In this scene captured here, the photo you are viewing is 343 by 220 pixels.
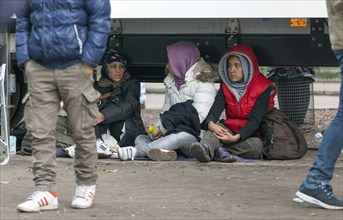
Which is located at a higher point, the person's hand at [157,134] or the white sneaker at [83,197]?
the white sneaker at [83,197]

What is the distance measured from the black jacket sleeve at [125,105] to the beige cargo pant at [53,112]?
273 cm

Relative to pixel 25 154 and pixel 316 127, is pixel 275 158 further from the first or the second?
pixel 316 127

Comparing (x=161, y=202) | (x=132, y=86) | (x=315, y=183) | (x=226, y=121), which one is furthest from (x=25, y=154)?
(x=315, y=183)

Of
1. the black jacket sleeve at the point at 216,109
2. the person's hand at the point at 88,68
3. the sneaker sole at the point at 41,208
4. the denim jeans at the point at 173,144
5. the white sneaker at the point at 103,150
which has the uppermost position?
the person's hand at the point at 88,68

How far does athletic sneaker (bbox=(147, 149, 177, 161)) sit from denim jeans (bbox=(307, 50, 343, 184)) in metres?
2.53

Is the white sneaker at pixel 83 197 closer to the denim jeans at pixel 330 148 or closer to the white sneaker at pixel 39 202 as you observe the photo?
the white sneaker at pixel 39 202

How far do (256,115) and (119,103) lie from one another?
4.42ft

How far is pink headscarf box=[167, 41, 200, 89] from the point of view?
30.0 feet

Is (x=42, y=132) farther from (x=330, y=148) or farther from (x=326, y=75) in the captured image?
(x=326, y=75)

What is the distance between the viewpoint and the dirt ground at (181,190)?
6262mm

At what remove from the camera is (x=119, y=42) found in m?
9.30

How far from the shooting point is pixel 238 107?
29.0 ft

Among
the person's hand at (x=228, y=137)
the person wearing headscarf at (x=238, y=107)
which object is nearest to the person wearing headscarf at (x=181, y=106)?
the person wearing headscarf at (x=238, y=107)

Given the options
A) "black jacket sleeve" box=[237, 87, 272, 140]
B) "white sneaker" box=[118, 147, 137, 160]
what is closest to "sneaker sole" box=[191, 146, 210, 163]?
"black jacket sleeve" box=[237, 87, 272, 140]
